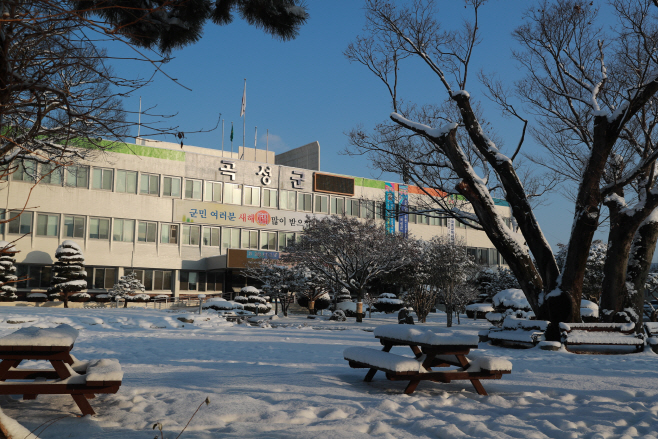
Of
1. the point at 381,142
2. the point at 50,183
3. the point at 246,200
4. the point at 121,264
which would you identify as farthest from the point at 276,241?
the point at 381,142

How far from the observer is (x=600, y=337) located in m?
11.8

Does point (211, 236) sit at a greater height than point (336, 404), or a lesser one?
greater

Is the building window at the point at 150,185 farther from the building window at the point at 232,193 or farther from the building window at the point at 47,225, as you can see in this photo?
the building window at the point at 47,225

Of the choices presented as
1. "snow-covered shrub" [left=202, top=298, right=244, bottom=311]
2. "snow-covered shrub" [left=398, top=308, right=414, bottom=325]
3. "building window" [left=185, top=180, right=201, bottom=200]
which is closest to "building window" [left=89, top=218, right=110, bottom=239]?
"building window" [left=185, top=180, right=201, bottom=200]

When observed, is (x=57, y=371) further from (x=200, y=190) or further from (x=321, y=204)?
(x=321, y=204)

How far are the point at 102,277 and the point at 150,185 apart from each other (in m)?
7.83

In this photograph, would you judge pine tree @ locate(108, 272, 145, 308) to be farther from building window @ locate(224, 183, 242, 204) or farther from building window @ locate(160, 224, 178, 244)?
building window @ locate(224, 183, 242, 204)

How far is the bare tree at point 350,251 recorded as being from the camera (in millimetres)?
28141

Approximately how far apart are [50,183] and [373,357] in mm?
38153

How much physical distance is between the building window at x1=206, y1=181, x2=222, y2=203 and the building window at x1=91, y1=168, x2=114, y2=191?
24.5 feet

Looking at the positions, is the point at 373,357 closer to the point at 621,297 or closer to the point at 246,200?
the point at 621,297

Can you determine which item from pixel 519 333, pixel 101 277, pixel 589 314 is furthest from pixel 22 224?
pixel 589 314

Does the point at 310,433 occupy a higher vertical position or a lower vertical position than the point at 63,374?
lower

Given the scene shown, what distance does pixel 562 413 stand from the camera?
5406 millimetres
